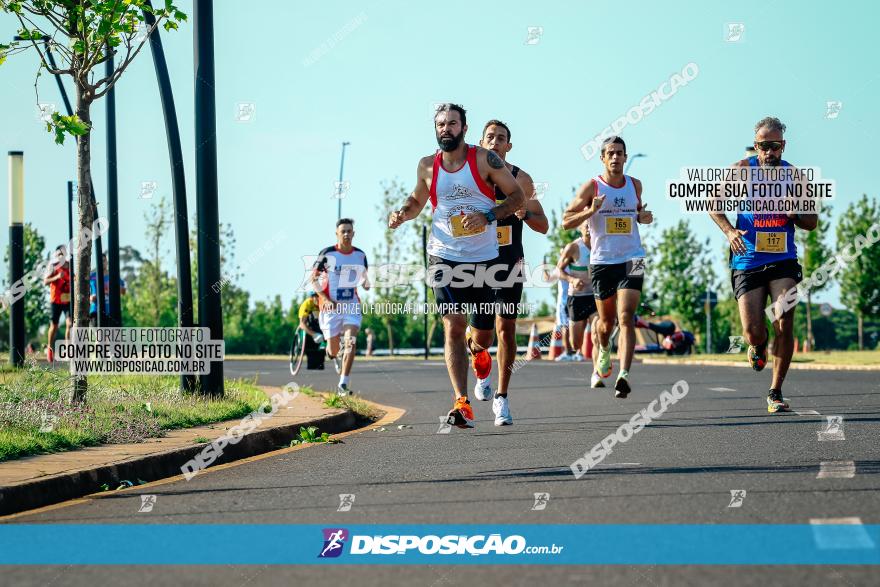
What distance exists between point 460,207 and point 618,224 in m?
3.79

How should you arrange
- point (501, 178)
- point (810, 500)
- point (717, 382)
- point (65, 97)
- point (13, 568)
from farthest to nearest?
1. point (65, 97)
2. point (717, 382)
3. point (501, 178)
4. point (810, 500)
5. point (13, 568)

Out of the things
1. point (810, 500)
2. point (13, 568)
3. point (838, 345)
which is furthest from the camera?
point (838, 345)

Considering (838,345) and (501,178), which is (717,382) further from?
(838,345)

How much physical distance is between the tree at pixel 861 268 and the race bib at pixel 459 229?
5011 centimetres

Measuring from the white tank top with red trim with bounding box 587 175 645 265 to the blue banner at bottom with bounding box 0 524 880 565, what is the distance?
24.6ft

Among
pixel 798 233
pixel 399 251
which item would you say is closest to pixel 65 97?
pixel 399 251

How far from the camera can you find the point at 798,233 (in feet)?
178

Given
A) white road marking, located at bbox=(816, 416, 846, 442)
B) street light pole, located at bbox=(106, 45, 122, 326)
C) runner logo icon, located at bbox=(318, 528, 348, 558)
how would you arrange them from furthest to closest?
street light pole, located at bbox=(106, 45, 122, 326)
white road marking, located at bbox=(816, 416, 846, 442)
runner logo icon, located at bbox=(318, 528, 348, 558)

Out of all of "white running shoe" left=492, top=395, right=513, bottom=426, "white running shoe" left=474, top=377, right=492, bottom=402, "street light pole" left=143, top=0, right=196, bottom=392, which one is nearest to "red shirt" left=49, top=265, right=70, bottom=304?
"street light pole" left=143, top=0, right=196, bottom=392

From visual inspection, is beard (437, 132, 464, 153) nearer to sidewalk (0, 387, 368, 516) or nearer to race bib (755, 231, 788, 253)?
sidewalk (0, 387, 368, 516)

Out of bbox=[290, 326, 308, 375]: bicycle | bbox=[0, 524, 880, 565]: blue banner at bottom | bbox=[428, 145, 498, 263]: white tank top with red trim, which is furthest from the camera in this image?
bbox=[290, 326, 308, 375]: bicycle

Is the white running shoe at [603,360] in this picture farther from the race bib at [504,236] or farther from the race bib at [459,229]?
the race bib at [459,229]

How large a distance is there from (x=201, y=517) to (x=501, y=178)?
4113 mm

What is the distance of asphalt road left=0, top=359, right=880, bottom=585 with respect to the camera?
4.48 m
